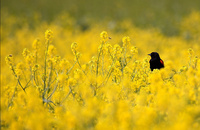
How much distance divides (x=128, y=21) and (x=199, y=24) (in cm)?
612

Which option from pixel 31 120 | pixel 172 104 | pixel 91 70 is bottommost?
pixel 31 120

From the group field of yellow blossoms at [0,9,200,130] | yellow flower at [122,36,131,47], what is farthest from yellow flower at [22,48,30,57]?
yellow flower at [122,36,131,47]

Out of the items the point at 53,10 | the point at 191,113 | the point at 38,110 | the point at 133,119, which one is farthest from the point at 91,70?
the point at 53,10

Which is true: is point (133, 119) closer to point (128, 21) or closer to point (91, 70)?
point (91, 70)

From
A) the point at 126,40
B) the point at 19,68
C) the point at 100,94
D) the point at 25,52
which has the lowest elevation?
the point at 100,94

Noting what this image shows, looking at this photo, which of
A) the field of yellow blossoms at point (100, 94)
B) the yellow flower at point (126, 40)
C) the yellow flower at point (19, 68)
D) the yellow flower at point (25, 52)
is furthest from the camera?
the yellow flower at point (126, 40)

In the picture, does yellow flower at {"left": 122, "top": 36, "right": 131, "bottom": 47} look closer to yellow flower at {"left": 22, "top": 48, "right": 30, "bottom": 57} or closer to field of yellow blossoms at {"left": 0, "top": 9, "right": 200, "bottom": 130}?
field of yellow blossoms at {"left": 0, "top": 9, "right": 200, "bottom": 130}

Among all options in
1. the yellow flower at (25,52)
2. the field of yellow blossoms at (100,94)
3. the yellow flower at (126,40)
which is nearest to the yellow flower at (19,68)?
the field of yellow blossoms at (100,94)

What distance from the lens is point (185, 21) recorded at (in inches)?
893

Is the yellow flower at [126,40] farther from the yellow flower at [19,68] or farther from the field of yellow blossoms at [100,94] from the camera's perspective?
the yellow flower at [19,68]

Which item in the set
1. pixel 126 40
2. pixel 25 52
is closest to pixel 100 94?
pixel 126 40

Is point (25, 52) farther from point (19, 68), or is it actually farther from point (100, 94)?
point (100, 94)

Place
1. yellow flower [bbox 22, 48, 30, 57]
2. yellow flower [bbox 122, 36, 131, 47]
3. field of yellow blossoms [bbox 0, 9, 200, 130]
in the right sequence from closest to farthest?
field of yellow blossoms [bbox 0, 9, 200, 130] → yellow flower [bbox 22, 48, 30, 57] → yellow flower [bbox 122, 36, 131, 47]

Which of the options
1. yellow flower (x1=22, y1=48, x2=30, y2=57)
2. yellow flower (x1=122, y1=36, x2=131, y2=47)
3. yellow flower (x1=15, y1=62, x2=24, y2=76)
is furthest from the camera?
yellow flower (x1=122, y1=36, x2=131, y2=47)
